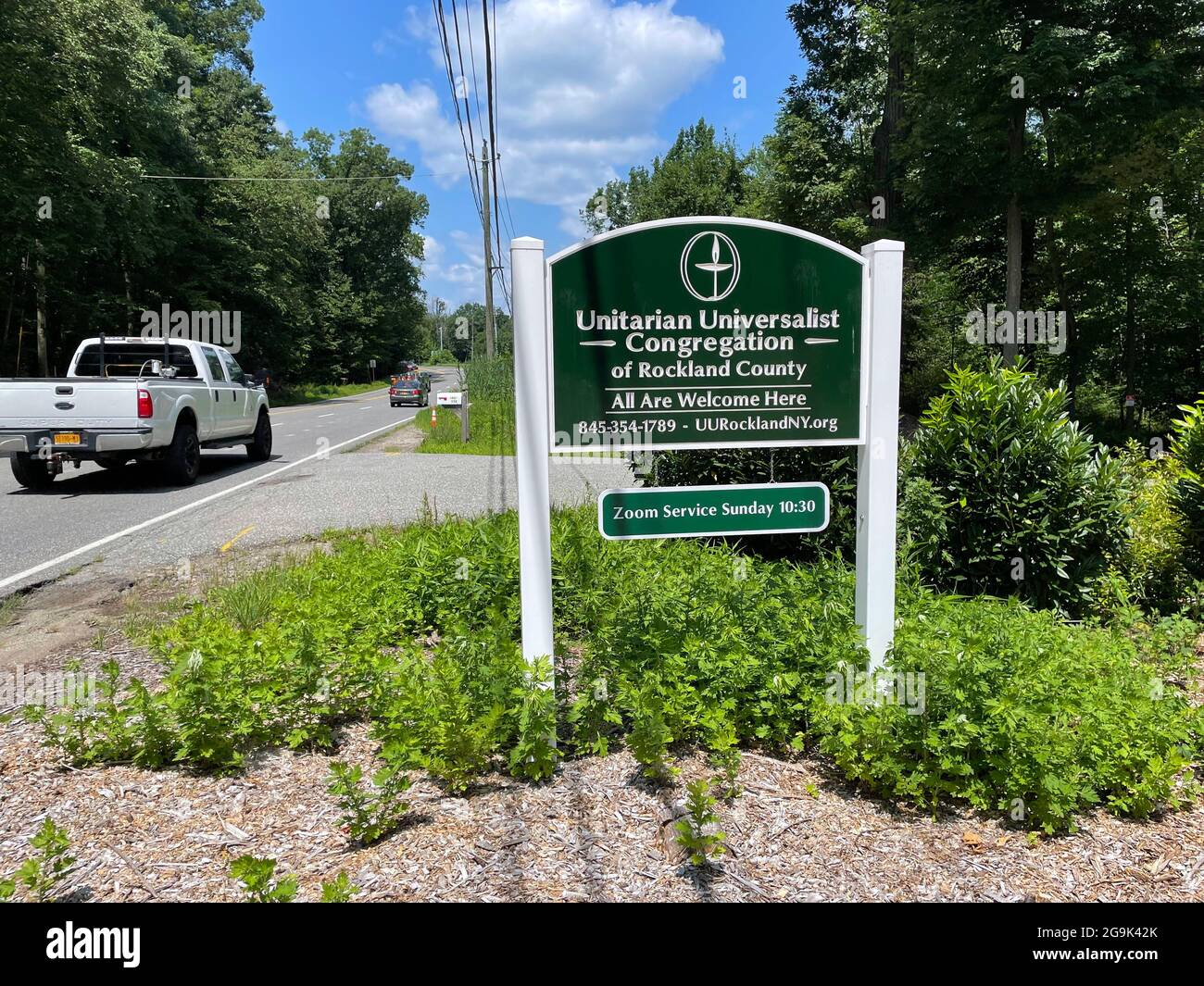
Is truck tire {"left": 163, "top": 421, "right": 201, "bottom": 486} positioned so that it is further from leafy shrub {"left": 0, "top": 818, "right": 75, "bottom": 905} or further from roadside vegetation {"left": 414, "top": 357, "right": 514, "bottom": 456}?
leafy shrub {"left": 0, "top": 818, "right": 75, "bottom": 905}

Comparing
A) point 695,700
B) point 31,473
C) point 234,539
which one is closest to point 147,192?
point 31,473

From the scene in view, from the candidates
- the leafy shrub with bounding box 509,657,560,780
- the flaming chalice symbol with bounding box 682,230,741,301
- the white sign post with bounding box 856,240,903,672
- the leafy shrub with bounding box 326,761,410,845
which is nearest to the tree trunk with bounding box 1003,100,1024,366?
the white sign post with bounding box 856,240,903,672

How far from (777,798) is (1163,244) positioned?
1974cm

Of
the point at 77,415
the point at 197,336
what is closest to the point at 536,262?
the point at 77,415

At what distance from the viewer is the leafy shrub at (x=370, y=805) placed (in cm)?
273

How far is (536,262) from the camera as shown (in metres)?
3.39

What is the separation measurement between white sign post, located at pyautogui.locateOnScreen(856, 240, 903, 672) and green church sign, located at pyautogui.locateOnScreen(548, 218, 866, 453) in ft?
0.21

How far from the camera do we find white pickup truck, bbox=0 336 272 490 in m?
9.79

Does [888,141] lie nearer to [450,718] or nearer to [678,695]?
[678,695]

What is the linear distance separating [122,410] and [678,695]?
9.34 metres

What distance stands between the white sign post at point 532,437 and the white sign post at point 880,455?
1.50 m

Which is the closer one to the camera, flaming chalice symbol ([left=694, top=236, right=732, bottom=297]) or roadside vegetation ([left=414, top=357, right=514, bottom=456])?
flaming chalice symbol ([left=694, top=236, right=732, bottom=297])

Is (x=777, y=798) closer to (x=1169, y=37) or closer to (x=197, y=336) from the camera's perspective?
(x=1169, y=37)

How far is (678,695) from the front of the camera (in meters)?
3.35
